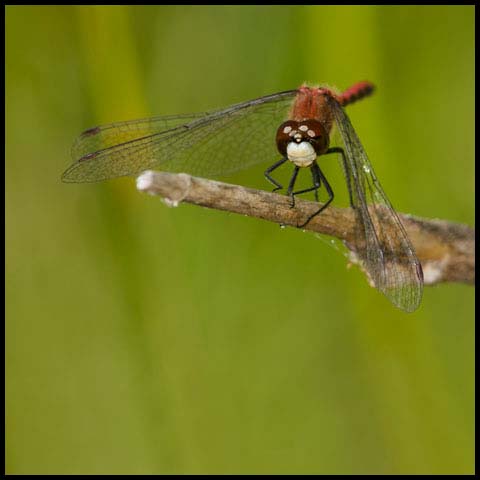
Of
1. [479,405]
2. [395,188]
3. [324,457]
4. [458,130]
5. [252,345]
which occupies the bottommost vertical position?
[324,457]

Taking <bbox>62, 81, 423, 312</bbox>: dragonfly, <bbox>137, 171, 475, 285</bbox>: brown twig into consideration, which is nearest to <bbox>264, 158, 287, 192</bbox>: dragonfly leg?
<bbox>62, 81, 423, 312</bbox>: dragonfly

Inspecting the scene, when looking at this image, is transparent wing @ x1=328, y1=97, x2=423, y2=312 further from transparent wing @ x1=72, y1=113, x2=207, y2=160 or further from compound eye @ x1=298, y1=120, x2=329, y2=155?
transparent wing @ x1=72, y1=113, x2=207, y2=160

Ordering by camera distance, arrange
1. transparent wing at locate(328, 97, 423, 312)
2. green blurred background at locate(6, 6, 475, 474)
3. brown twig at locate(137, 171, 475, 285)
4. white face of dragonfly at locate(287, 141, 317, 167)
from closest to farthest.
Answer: brown twig at locate(137, 171, 475, 285)
transparent wing at locate(328, 97, 423, 312)
white face of dragonfly at locate(287, 141, 317, 167)
green blurred background at locate(6, 6, 475, 474)

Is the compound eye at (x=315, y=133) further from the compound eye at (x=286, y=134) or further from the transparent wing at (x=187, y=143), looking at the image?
the transparent wing at (x=187, y=143)

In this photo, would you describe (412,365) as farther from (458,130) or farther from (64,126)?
(64,126)

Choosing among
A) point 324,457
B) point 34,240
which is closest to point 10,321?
point 34,240
